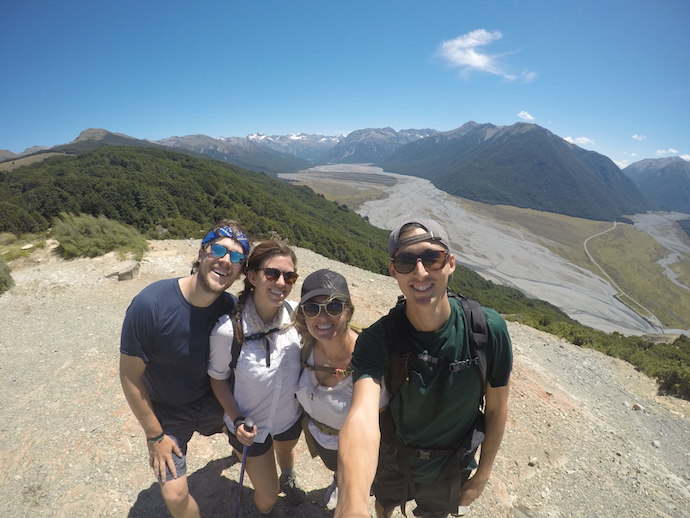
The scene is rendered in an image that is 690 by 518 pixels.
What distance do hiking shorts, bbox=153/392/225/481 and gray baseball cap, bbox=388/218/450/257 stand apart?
2112 mm

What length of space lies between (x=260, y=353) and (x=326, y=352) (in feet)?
1.76

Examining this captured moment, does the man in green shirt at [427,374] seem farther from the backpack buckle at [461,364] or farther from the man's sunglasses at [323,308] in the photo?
the man's sunglasses at [323,308]

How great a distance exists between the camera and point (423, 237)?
2.04m

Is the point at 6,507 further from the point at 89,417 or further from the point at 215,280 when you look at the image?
the point at 215,280

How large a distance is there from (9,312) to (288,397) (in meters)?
9.92

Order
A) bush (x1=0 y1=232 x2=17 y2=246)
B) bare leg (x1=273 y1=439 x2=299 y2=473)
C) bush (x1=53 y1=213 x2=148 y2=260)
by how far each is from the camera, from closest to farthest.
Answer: bare leg (x1=273 y1=439 x2=299 y2=473), bush (x1=53 y1=213 x2=148 y2=260), bush (x1=0 y1=232 x2=17 y2=246)

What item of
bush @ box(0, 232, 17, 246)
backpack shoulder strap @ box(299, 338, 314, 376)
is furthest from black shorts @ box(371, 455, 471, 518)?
bush @ box(0, 232, 17, 246)

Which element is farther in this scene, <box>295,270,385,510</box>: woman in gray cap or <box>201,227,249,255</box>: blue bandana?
<box>201,227,249,255</box>: blue bandana

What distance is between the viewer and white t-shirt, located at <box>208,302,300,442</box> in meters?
2.53

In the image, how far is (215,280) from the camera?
2477 mm

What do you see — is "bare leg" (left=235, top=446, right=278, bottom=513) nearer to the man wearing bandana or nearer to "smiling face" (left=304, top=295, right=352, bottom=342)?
the man wearing bandana

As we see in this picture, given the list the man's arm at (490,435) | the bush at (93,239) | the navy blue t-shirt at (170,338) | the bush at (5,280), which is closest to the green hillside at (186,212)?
the bush at (5,280)

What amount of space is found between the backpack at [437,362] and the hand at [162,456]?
175 cm

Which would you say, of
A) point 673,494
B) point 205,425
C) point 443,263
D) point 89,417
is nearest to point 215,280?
point 205,425
